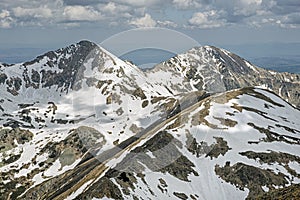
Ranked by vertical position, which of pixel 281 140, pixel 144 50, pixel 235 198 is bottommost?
pixel 235 198

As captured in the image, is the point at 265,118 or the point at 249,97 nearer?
the point at 265,118

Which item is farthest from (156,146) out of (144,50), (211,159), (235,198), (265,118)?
(144,50)

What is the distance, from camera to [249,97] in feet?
571

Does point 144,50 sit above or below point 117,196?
above

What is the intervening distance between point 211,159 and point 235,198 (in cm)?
1917

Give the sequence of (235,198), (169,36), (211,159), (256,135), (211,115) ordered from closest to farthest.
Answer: (169,36) < (235,198) < (211,159) < (256,135) < (211,115)

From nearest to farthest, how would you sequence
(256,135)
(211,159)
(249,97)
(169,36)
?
(169,36) < (211,159) < (256,135) < (249,97)

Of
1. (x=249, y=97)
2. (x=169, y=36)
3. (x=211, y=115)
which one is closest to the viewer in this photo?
(x=169, y=36)

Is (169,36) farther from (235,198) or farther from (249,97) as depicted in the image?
(249,97)

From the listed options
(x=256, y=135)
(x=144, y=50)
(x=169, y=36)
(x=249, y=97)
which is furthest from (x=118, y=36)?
(x=249, y=97)

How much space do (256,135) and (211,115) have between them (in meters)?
21.6

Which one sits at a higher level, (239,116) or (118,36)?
(118,36)

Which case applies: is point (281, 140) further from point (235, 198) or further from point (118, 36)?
point (118, 36)

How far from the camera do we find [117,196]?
310 feet
